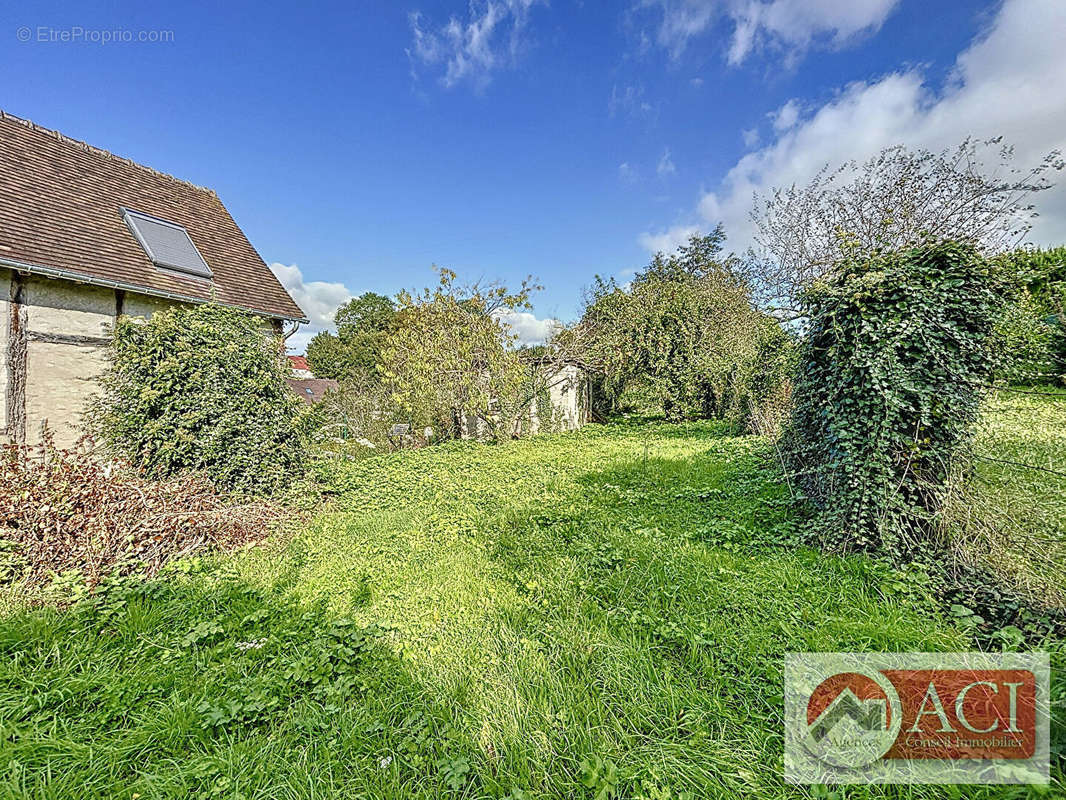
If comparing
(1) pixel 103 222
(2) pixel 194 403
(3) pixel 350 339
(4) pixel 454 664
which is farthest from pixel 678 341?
(3) pixel 350 339

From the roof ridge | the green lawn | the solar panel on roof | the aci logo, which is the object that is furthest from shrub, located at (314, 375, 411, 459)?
the aci logo

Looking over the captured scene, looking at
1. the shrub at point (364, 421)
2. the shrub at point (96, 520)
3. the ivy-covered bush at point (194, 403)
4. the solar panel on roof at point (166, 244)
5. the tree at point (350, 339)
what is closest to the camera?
the shrub at point (96, 520)

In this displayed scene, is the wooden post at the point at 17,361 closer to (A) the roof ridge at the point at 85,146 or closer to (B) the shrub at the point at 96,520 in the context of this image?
(B) the shrub at the point at 96,520

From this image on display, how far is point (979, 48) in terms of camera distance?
6.93 meters

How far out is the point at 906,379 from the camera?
308 centimetres

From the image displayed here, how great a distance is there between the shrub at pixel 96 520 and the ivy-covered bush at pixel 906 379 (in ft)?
19.4

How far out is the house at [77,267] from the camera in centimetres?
657

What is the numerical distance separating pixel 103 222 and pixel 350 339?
2701 cm

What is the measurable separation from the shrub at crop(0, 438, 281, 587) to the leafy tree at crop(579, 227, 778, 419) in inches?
437

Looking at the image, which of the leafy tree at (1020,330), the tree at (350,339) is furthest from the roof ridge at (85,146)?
the tree at (350,339)

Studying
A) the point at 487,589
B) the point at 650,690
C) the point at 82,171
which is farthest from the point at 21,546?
the point at 82,171

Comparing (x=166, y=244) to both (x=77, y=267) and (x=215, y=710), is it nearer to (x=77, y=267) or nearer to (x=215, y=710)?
(x=77, y=267)

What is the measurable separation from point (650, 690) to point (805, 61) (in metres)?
→ 10.5

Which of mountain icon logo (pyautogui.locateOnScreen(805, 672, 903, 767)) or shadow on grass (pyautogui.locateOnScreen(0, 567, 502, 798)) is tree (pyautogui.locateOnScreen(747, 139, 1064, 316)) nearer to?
mountain icon logo (pyautogui.locateOnScreen(805, 672, 903, 767))
